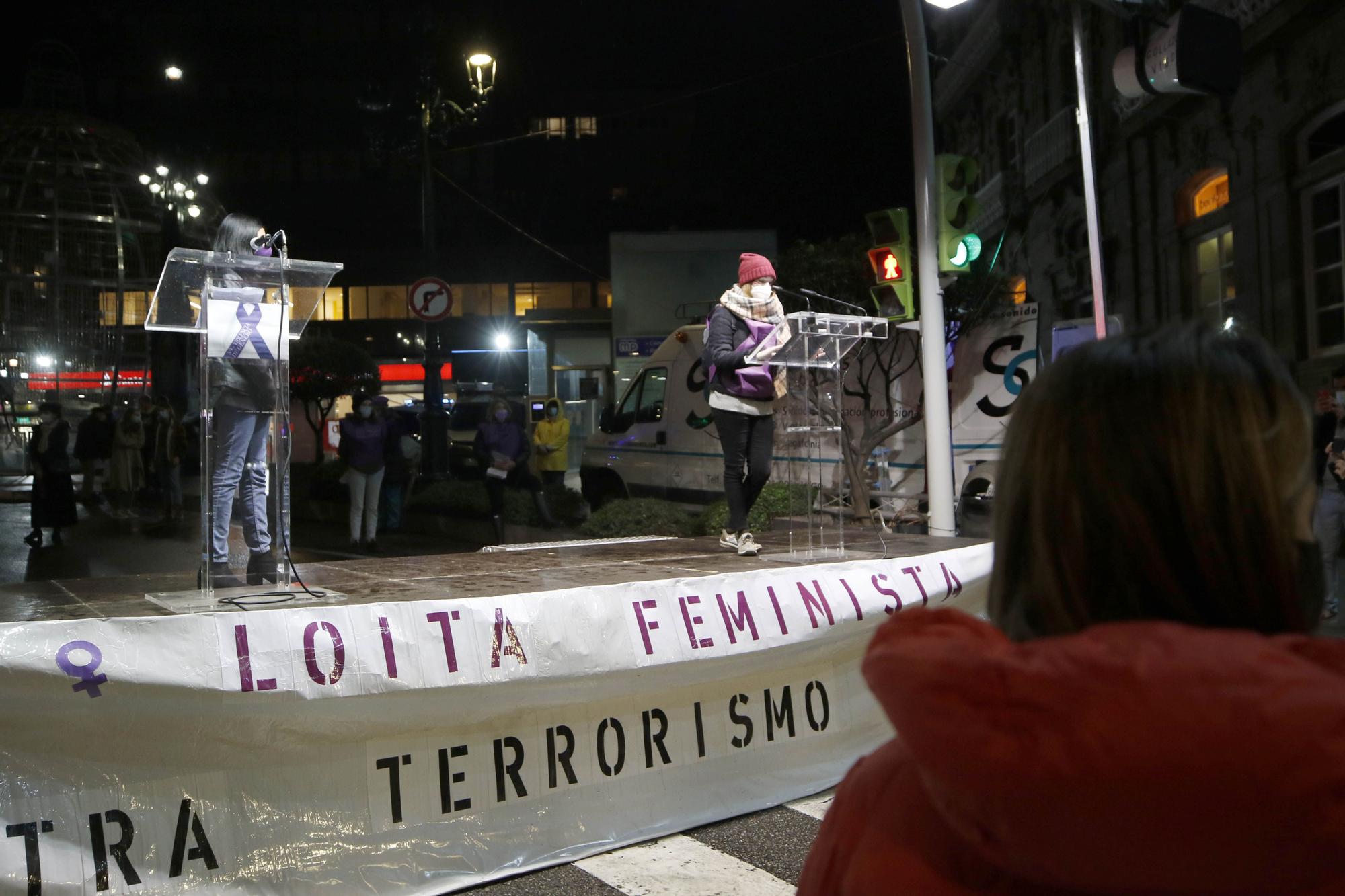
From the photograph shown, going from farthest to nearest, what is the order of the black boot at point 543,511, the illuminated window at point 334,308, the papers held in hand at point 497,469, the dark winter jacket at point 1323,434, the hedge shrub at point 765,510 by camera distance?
the illuminated window at point 334,308 → the black boot at point 543,511 → the papers held in hand at point 497,469 → the hedge shrub at point 765,510 → the dark winter jacket at point 1323,434

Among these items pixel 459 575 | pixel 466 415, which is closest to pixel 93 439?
pixel 459 575

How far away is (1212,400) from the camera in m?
1.08

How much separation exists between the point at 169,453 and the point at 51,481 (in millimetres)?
3739

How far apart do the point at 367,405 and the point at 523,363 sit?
39.7 meters

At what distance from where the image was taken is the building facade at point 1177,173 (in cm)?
1522

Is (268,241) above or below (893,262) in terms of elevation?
below

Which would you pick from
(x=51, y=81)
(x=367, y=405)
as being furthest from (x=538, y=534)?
(x=51, y=81)

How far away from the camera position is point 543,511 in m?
14.2

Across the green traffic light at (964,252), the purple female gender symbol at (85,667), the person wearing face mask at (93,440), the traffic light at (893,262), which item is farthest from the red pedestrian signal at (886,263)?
the person wearing face mask at (93,440)

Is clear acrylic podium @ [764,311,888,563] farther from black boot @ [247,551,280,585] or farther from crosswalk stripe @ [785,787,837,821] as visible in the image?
A: black boot @ [247,551,280,585]

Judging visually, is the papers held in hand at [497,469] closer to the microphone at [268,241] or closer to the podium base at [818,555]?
the podium base at [818,555]

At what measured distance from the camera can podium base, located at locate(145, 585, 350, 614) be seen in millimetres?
4746

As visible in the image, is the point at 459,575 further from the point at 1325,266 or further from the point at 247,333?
the point at 1325,266

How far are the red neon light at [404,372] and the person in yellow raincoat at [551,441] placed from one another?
35837 mm
